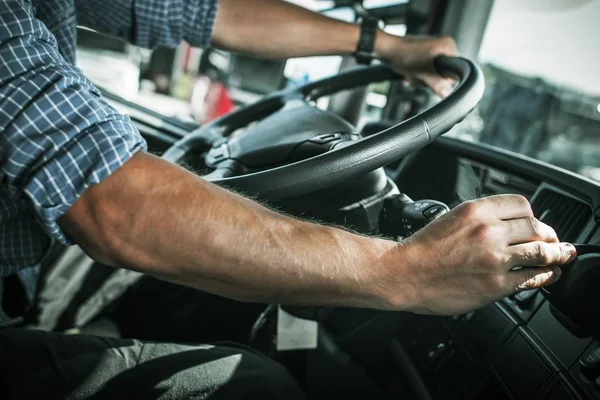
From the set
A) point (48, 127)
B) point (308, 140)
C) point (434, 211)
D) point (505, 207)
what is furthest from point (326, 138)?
point (48, 127)

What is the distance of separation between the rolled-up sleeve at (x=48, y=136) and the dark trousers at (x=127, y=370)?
0.30 meters

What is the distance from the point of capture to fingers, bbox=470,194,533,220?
58 cm

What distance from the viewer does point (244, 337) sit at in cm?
126

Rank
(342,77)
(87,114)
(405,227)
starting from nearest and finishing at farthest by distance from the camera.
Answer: (87,114) < (405,227) < (342,77)

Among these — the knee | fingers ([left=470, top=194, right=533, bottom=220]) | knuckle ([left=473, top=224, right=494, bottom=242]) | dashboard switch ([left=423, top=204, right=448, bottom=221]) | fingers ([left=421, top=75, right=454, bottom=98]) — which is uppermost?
fingers ([left=421, top=75, right=454, bottom=98])

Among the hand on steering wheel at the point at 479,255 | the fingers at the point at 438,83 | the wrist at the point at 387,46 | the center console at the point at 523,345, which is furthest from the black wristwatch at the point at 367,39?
the hand on steering wheel at the point at 479,255

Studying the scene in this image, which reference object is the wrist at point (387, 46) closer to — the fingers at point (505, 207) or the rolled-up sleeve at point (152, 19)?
the rolled-up sleeve at point (152, 19)

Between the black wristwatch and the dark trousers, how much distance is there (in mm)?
788

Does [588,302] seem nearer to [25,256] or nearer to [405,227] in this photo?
[405,227]

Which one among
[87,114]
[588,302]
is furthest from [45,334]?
[588,302]

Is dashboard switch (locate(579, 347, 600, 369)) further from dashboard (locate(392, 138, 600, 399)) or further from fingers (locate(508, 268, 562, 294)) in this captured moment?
fingers (locate(508, 268, 562, 294))

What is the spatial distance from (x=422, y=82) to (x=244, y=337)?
814 millimetres

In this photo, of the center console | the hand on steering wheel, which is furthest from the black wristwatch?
the hand on steering wheel

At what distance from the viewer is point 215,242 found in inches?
22.3
